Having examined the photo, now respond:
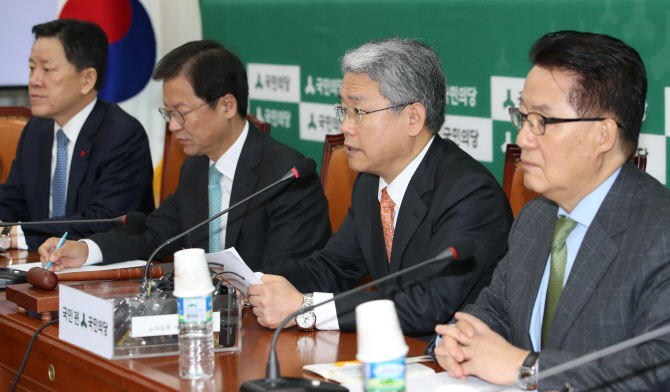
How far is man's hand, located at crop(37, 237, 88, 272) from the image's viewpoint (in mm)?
2312

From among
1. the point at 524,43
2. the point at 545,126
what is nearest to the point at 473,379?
the point at 545,126

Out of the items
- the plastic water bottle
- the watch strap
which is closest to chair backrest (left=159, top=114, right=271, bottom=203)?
the plastic water bottle

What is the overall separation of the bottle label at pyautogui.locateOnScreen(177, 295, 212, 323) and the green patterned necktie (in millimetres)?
717

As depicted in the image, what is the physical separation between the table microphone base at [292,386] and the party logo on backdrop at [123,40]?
11.2ft

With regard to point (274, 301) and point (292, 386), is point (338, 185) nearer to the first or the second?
point (274, 301)

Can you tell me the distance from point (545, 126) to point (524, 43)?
1.67m

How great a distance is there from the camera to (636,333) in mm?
1336

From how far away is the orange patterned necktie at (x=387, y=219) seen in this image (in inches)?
83.7

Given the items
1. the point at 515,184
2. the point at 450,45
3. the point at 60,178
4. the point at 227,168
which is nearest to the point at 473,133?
the point at 450,45

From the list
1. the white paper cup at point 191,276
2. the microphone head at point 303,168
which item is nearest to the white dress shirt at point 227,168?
the microphone head at point 303,168

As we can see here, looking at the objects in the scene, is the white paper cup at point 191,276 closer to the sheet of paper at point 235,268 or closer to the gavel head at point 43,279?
the sheet of paper at point 235,268

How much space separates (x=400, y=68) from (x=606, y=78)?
717 mm

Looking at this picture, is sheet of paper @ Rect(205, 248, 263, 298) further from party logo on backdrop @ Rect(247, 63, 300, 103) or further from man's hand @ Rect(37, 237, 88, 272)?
party logo on backdrop @ Rect(247, 63, 300, 103)

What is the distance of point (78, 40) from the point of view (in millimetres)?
3260
